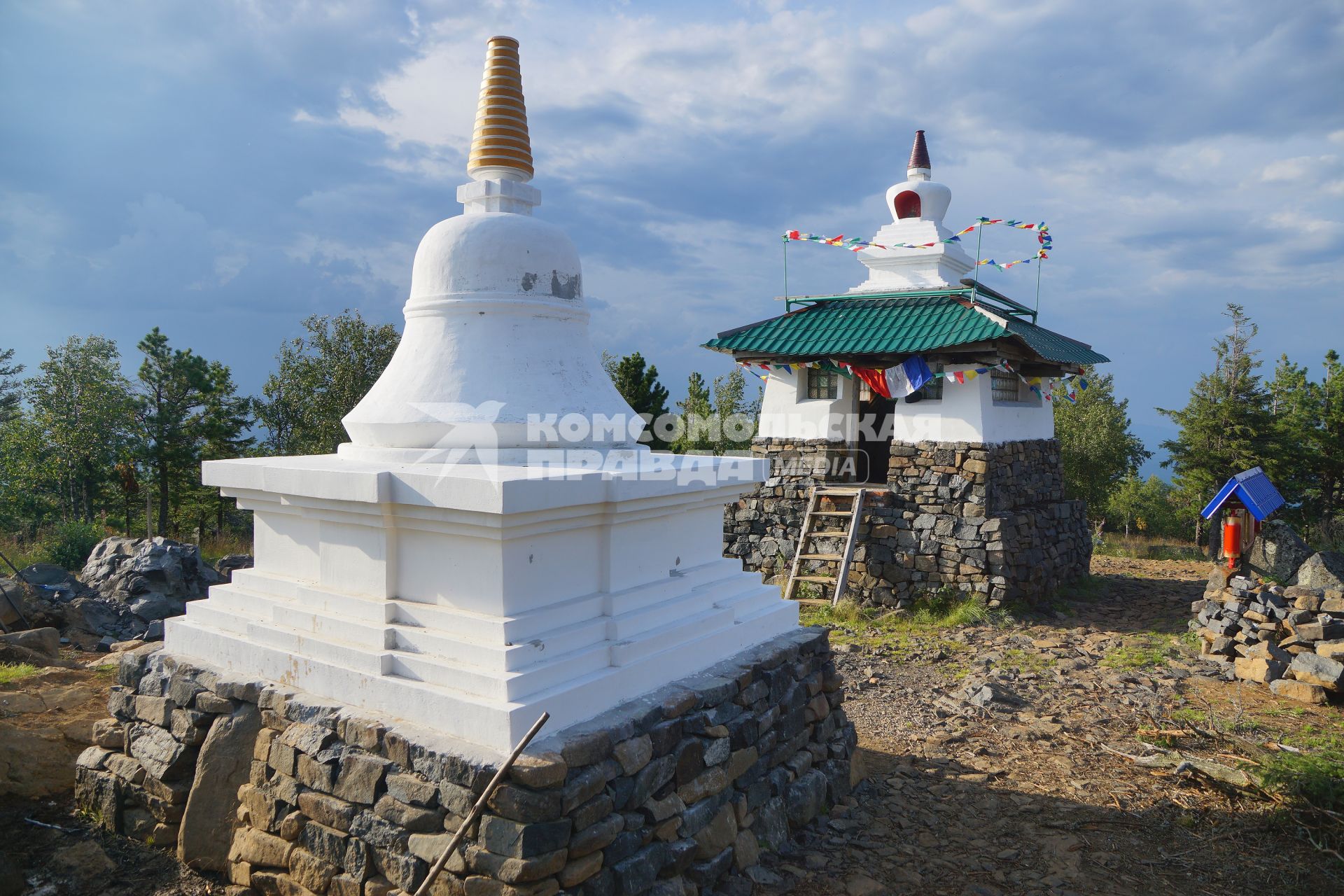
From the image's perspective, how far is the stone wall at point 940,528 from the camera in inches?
409

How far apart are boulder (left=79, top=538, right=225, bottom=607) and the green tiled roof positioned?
7430 mm

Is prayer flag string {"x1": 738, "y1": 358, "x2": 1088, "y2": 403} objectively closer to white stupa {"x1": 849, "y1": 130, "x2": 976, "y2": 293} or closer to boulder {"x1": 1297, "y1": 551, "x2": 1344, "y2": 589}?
white stupa {"x1": 849, "y1": 130, "x2": 976, "y2": 293}

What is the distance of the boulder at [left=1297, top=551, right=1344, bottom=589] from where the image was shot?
10.3m

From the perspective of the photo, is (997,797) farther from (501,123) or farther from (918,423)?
(918,423)

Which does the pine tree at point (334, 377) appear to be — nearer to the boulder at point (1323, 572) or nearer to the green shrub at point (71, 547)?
the green shrub at point (71, 547)

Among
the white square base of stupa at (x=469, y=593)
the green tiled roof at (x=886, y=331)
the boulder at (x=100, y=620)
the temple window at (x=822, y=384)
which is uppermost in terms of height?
the green tiled roof at (x=886, y=331)

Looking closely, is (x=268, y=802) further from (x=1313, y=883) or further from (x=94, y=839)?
(x=1313, y=883)

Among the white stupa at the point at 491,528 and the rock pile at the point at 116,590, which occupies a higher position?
the white stupa at the point at 491,528

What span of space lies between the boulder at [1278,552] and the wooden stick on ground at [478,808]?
1285 centimetres

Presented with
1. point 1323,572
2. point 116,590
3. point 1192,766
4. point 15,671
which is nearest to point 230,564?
point 116,590

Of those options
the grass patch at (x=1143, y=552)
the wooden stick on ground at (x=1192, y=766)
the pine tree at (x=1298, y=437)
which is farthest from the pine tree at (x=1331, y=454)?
the wooden stick on ground at (x=1192, y=766)

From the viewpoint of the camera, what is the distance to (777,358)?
38.9 ft

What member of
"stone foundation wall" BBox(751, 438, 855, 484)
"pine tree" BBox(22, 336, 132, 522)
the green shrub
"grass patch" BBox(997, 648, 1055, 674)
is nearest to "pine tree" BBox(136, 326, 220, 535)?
"pine tree" BBox(22, 336, 132, 522)

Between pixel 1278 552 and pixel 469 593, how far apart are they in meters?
13.6
